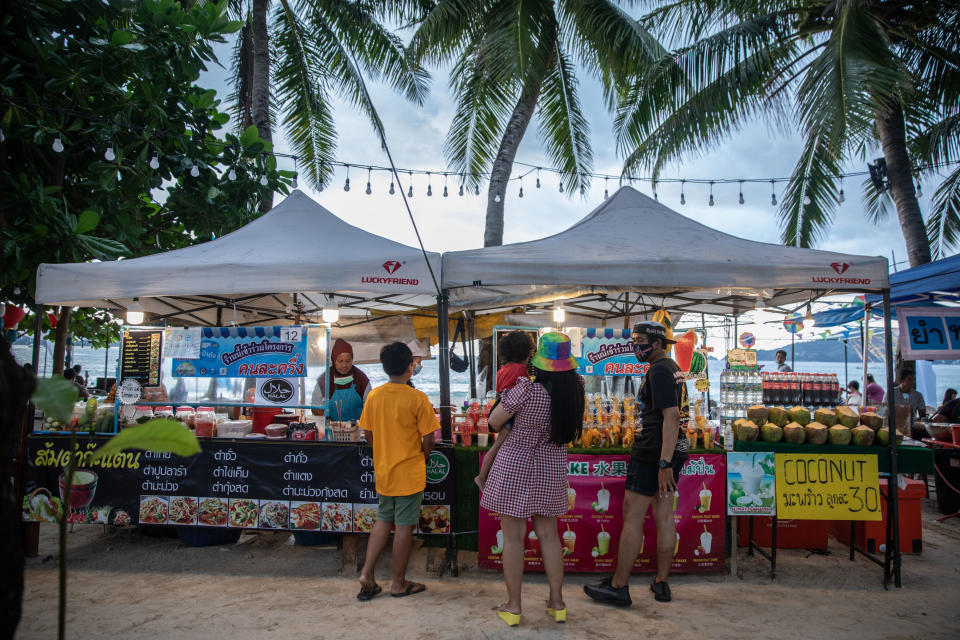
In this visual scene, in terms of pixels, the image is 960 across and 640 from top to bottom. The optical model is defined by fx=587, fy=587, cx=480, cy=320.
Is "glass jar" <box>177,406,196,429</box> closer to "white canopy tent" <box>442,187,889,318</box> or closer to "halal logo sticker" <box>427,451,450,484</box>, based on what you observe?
"halal logo sticker" <box>427,451,450,484</box>

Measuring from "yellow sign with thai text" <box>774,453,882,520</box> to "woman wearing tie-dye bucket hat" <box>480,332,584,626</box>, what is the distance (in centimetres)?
209

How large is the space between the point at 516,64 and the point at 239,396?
7.50 m

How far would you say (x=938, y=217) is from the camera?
1379 centimetres

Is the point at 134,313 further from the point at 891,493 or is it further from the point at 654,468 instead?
the point at 891,493

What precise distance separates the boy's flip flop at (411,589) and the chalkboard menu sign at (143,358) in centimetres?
290

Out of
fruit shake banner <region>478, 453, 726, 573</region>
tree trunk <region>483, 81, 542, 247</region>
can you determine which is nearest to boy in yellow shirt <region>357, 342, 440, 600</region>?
fruit shake banner <region>478, 453, 726, 573</region>

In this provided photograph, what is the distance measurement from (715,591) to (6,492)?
4437 mm

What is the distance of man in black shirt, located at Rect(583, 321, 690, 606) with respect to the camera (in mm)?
3953

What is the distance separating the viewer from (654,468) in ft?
13.3

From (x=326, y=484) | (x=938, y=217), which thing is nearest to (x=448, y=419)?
(x=326, y=484)

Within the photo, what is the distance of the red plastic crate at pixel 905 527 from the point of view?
16.9 feet

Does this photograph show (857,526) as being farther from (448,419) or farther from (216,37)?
(216,37)

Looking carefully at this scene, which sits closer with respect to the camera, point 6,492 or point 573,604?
point 6,492

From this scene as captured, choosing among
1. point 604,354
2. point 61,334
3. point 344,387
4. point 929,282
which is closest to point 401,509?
point 344,387
